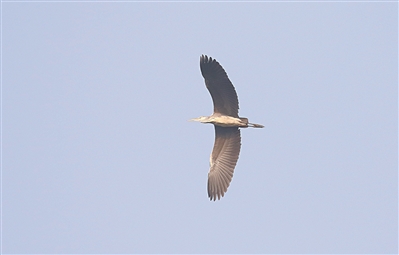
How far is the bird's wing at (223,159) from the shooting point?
26656 mm

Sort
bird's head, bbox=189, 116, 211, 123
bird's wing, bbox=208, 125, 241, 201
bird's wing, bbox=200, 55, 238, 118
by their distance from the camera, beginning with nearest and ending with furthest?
bird's wing, bbox=200, 55, 238, 118 → bird's head, bbox=189, 116, 211, 123 → bird's wing, bbox=208, 125, 241, 201

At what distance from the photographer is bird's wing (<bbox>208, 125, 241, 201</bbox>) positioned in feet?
87.5

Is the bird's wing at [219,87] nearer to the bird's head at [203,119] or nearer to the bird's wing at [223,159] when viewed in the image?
the bird's head at [203,119]

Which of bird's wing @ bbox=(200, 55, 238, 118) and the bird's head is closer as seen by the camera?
bird's wing @ bbox=(200, 55, 238, 118)

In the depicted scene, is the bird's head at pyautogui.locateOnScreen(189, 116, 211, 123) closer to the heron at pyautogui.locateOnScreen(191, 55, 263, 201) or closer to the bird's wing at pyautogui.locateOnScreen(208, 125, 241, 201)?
the heron at pyautogui.locateOnScreen(191, 55, 263, 201)

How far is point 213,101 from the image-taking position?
26172mm

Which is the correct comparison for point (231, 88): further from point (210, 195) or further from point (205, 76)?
point (210, 195)

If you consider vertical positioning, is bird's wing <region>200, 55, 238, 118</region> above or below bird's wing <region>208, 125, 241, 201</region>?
above

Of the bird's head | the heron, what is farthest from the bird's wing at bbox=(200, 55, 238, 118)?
the bird's head

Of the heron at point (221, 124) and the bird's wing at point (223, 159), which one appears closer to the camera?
the heron at point (221, 124)

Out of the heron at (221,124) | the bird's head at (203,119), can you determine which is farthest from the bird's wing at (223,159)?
the bird's head at (203,119)

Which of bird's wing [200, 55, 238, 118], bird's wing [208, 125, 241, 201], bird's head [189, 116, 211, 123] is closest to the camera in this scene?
bird's wing [200, 55, 238, 118]

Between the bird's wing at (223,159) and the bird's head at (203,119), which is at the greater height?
the bird's head at (203,119)

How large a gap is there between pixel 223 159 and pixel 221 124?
118 cm
